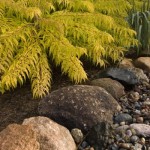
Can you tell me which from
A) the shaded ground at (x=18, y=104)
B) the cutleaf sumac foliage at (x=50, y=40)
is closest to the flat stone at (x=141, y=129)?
the cutleaf sumac foliage at (x=50, y=40)

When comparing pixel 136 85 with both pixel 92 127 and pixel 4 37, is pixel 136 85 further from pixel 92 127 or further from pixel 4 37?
pixel 4 37

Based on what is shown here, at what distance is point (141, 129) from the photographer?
323cm

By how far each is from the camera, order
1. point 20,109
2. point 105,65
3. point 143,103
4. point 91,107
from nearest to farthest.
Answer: point 91,107, point 20,109, point 143,103, point 105,65

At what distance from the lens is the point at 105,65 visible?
4.41 m

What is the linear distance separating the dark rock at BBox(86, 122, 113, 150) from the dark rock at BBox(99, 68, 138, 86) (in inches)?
38.2

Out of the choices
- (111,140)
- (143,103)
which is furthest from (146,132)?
(143,103)

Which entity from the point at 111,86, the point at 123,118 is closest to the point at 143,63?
the point at 111,86

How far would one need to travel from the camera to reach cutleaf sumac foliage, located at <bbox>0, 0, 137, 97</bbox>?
11.9 feet

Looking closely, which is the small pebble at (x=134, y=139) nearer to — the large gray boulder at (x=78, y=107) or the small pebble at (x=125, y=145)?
the small pebble at (x=125, y=145)

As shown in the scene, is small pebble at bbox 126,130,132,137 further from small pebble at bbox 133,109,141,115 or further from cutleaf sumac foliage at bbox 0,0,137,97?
cutleaf sumac foliage at bbox 0,0,137,97

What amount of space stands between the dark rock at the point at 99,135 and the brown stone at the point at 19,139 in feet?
1.84

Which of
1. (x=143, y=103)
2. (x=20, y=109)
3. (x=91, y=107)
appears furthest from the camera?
(x=143, y=103)

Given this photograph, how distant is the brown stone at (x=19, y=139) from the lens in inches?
→ 102

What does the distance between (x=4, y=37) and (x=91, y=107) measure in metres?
1.15
